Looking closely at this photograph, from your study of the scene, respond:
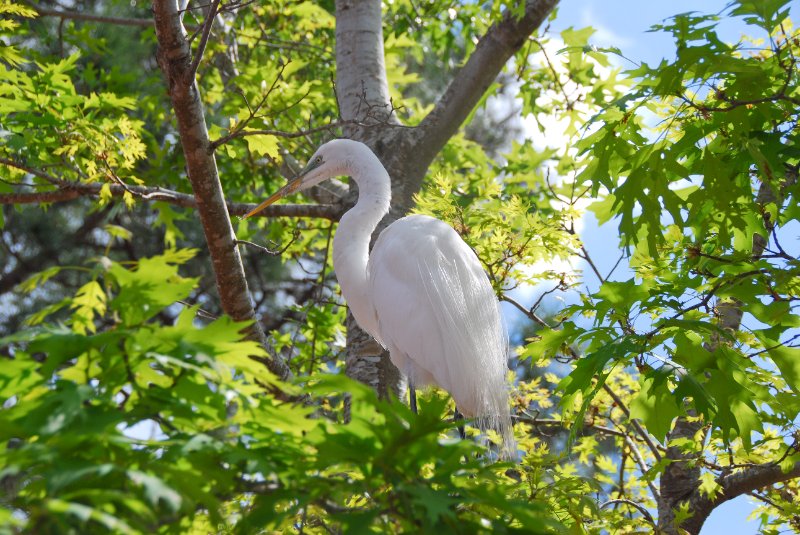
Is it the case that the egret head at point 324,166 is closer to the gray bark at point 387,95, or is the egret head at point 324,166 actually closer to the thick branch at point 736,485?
the gray bark at point 387,95

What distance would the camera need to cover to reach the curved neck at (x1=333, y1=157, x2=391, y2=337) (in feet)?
13.3

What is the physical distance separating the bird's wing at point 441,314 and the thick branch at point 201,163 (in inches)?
21.8

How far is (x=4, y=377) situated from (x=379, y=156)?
3025mm

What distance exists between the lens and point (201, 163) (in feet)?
11.6

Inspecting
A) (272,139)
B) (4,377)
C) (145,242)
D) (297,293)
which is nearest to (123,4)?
(145,242)

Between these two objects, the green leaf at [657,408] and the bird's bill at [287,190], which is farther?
the bird's bill at [287,190]

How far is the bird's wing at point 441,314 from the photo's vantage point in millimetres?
3816

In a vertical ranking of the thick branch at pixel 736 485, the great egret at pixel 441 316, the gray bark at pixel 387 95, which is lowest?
the thick branch at pixel 736 485

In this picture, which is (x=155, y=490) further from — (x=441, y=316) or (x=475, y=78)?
(x=475, y=78)

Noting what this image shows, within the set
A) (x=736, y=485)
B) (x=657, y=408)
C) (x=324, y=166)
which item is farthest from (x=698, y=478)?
(x=324, y=166)

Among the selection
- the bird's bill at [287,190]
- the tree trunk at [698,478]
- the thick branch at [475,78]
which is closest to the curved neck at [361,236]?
the bird's bill at [287,190]

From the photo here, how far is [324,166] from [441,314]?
0.97m

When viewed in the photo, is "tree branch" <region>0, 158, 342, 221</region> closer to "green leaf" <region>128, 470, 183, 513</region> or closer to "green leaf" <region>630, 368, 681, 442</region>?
"green leaf" <region>630, 368, 681, 442</region>

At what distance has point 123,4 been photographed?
944 centimetres
